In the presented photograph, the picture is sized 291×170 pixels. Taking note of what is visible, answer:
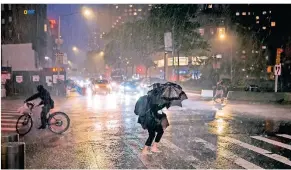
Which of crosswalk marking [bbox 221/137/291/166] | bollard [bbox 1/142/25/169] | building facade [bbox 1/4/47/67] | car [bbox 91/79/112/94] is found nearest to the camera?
bollard [bbox 1/142/25/169]

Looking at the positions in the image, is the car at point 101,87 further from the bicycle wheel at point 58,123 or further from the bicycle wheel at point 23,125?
the bicycle wheel at point 23,125

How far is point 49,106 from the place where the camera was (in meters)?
11.6

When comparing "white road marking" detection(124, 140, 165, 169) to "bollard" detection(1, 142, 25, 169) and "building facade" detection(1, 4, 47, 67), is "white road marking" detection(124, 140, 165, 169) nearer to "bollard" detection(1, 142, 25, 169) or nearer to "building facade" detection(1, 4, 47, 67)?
"bollard" detection(1, 142, 25, 169)

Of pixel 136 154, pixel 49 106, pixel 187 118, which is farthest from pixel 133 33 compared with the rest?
pixel 136 154

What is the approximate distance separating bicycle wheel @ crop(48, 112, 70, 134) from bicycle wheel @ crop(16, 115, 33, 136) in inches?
27.8

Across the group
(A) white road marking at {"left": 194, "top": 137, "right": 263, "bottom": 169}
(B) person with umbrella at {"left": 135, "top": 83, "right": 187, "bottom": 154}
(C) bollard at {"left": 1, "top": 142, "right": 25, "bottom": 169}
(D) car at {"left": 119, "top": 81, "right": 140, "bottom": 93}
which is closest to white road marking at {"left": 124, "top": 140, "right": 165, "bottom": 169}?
(B) person with umbrella at {"left": 135, "top": 83, "right": 187, "bottom": 154}

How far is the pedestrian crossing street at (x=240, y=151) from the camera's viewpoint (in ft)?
24.5

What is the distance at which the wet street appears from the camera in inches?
298

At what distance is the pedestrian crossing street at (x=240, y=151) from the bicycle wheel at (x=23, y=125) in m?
3.79

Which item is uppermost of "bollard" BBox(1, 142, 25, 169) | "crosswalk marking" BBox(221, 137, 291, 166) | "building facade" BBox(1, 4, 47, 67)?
"building facade" BBox(1, 4, 47, 67)

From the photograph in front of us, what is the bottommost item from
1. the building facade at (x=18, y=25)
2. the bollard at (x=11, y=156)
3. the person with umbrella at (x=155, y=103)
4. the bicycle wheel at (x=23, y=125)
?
the bicycle wheel at (x=23, y=125)

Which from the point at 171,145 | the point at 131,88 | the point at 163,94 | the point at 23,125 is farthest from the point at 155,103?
the point at 131,88

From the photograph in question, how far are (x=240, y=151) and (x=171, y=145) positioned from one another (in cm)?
Answer: 194

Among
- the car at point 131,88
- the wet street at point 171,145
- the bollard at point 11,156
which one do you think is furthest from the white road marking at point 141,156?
the car at point 131,88
